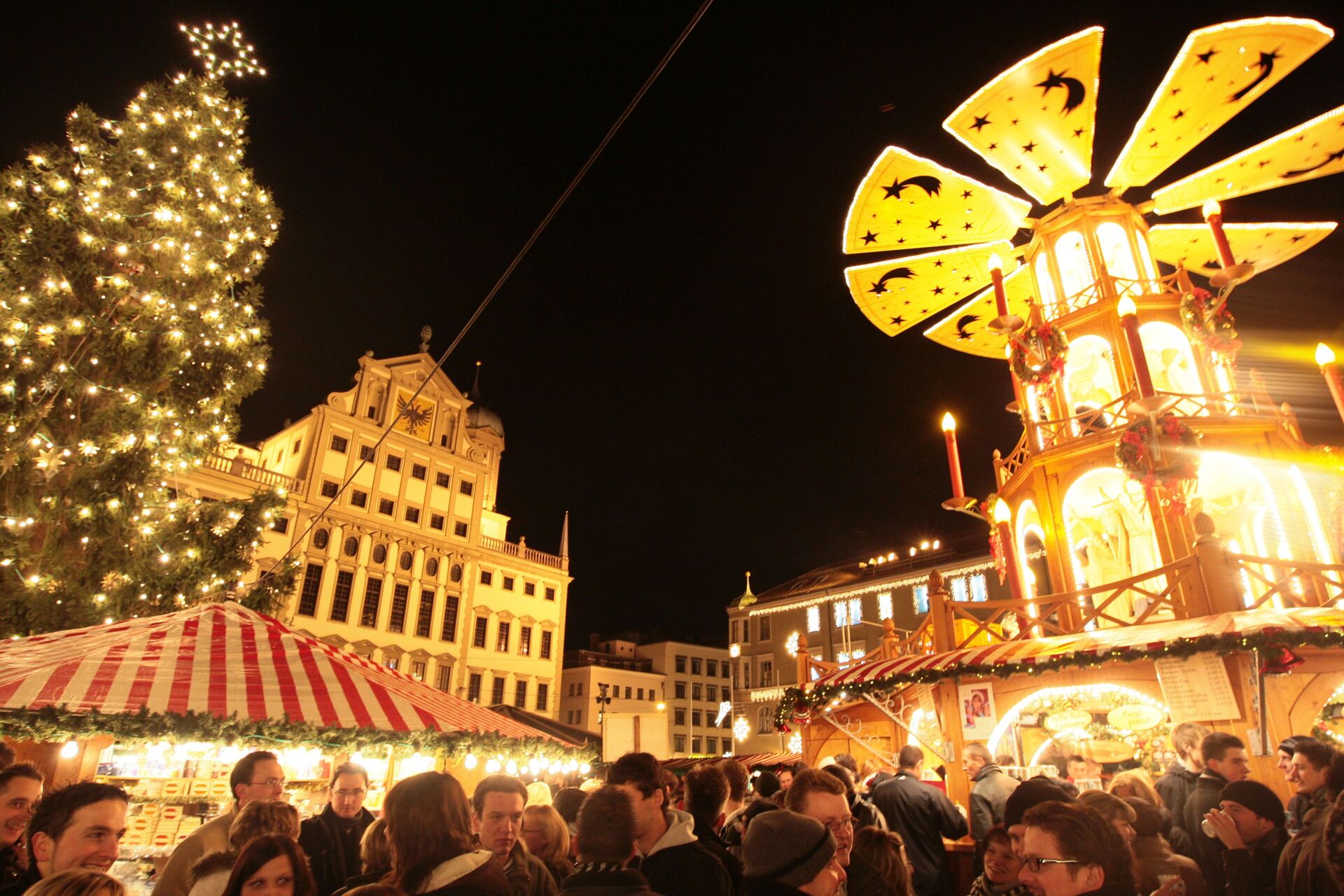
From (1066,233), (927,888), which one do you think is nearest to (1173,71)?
(1066,233)

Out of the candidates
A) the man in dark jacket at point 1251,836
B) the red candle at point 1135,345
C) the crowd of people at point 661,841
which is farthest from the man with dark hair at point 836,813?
the red candle at point 1135,345

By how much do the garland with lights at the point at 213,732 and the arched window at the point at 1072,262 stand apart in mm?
13033

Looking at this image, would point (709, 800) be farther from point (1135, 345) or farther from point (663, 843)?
point (1135, 345)

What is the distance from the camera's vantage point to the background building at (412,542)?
107 feet

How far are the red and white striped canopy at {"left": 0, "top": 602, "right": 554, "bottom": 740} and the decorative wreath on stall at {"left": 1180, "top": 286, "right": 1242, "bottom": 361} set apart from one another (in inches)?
472

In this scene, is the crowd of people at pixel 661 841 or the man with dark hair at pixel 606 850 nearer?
the crowd of people at pixel 661 841

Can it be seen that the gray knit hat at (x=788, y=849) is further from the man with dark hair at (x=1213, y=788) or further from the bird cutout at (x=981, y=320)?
the bird cutout at (x=981, y=320)

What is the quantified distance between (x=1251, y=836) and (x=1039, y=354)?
10.3 meters

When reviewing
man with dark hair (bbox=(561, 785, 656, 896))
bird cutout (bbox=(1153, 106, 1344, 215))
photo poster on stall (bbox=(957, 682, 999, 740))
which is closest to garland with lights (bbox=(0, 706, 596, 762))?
man with dark hair (bbox=(561, 785, 656, 896))

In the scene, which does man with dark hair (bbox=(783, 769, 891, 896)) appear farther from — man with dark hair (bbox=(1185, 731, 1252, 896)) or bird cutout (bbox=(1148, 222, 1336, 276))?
bird cutout (bbox=(1148, 222, 1336, 276))

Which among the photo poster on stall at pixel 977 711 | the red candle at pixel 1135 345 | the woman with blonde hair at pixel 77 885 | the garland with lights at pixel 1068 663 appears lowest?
the woman with blonde hair at pixel 77 885

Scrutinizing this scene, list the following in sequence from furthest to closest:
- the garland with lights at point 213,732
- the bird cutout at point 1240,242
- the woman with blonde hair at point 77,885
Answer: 1. the bird cutout at point 1240,242
2. the garland with lights at point 213,732
3. the woman with blonde hair at point 77,885

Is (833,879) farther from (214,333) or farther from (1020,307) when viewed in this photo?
(1020,307)

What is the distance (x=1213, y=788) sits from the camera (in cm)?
494
